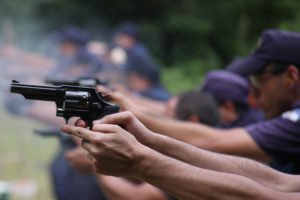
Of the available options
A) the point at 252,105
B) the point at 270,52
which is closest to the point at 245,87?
the point at 252,105

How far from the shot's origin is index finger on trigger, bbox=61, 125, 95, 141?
127 centimetres

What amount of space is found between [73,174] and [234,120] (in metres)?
1.64

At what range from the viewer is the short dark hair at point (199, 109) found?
3.10 m

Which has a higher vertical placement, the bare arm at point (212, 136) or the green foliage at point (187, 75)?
the bare arm at point (212, 136)

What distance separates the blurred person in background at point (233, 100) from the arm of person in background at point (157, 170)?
7.01 ft

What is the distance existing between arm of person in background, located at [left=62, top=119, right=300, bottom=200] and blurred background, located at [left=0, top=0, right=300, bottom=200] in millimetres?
6610

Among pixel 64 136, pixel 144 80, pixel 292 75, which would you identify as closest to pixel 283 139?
pixel 292 75

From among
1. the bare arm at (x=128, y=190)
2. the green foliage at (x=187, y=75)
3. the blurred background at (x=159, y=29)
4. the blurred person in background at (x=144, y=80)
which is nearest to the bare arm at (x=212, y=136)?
the bare arm at (x=128, y=190)

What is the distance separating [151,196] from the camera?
246 cm

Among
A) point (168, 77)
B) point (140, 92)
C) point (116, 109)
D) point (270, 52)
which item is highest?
point (270, 52)

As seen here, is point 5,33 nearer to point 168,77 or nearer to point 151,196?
point 168,77

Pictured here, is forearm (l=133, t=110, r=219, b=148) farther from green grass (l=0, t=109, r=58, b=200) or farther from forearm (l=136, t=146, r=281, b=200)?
green grass (l=0, t=109, r=58, b=200)

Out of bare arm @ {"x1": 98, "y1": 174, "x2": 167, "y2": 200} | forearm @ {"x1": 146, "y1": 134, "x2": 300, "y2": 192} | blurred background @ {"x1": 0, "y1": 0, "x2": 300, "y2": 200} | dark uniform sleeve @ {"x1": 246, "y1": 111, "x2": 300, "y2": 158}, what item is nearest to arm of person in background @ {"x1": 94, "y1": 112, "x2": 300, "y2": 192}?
forearm @ {"x1": 146, "y1": 134, "x2": 300, "y2": 192}

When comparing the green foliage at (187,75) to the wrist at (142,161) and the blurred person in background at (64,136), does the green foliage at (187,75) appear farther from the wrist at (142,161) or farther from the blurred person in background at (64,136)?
the wrist at (142,161)
